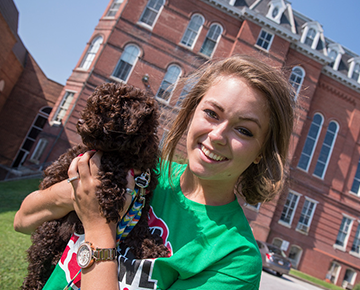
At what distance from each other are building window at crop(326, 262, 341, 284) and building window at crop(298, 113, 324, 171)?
289 inches

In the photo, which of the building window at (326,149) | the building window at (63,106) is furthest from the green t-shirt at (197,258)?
the building window at (326,149)

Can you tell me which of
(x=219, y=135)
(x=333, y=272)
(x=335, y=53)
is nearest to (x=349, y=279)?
(x=333, y=272)

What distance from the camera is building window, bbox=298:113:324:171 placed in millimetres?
20750

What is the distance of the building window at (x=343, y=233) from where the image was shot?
20.4 metres

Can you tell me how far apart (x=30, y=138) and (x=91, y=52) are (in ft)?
30.2

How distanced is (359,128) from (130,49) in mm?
19012

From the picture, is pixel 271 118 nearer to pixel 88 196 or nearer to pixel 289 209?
pixel 88 196

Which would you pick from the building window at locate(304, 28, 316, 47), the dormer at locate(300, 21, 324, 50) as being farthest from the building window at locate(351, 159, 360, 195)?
the building window at locate(304, 28, 316, 47)

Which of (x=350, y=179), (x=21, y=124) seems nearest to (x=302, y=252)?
(x=350, y=179)

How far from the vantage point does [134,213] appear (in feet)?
5.30

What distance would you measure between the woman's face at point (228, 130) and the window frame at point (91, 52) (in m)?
18.4

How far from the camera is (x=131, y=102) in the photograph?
62.0 inches

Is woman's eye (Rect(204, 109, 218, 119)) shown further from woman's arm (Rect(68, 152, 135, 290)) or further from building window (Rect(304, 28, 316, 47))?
building window (Rect(304, 28, 316, 47))

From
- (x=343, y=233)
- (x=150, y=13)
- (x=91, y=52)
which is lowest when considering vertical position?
(x=343, y=233)
